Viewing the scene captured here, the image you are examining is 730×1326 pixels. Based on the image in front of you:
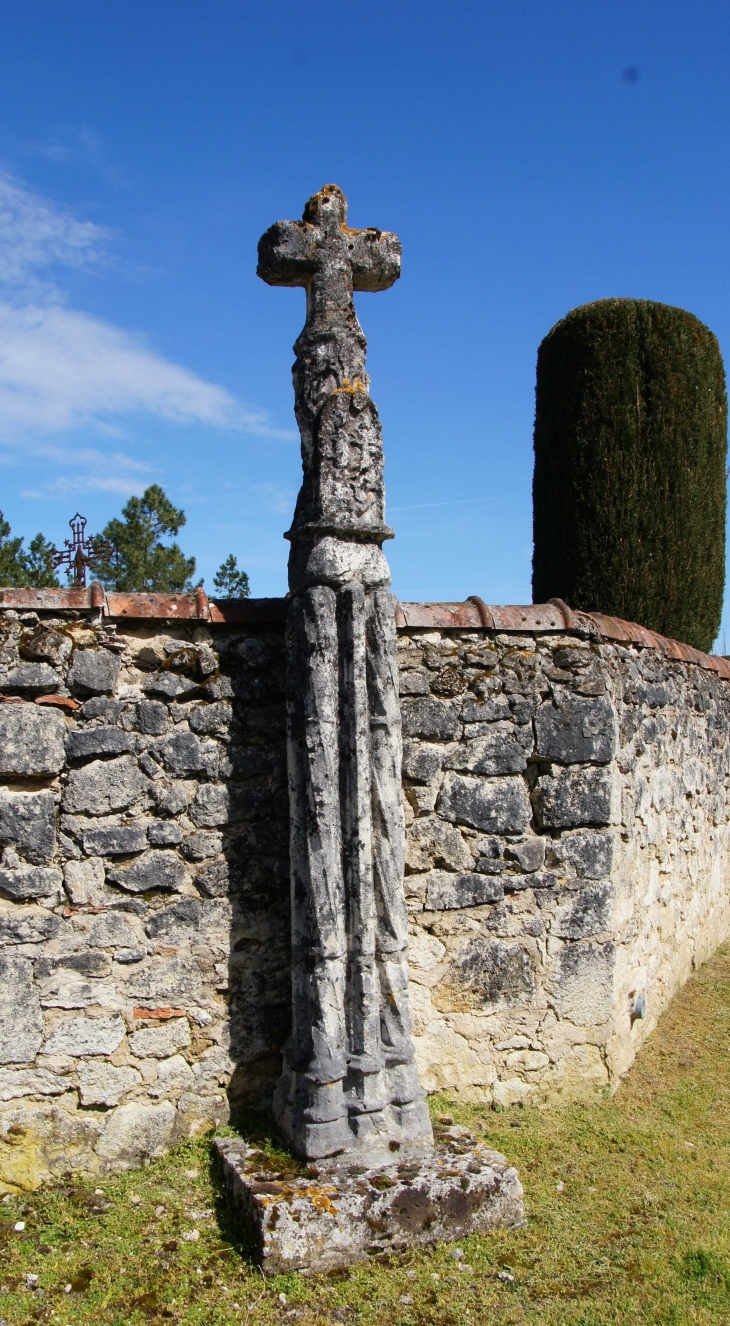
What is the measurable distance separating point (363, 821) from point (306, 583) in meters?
0.97

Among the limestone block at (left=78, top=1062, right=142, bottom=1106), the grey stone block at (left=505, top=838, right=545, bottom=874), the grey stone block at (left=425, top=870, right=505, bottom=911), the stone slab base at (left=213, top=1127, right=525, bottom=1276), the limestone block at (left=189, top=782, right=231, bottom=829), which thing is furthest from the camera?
the grey stone block at (left=505, top=838, right=545, bottom=874)

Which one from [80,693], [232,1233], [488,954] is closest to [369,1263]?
[232,1233]

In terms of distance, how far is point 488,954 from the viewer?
4.61m

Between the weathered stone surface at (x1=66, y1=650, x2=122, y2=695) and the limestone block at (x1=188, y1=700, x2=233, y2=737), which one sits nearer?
the weathered stone surface at (x1=66, y1=650, x2=122, y2=695)

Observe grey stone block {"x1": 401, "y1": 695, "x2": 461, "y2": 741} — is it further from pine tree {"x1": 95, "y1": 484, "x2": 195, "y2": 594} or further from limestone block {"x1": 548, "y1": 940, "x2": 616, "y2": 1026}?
pine tree {"x1": 95, "y1": 484, "x2": 195, "y2": 594}

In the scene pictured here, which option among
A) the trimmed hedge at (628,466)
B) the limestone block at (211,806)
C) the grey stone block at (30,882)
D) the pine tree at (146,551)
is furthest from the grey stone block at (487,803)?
the pine tree at (146,551)

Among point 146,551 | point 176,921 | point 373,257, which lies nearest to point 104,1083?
point 176,921

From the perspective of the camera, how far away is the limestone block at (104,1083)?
389 centimetres

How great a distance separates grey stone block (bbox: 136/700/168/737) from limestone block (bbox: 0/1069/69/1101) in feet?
4.52

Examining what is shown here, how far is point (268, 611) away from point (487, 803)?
1.38 metres

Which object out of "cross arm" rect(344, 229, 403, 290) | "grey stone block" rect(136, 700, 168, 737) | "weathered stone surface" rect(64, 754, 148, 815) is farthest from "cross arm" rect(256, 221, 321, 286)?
"weathered stone surface" rect(64, 754, 148, 815)

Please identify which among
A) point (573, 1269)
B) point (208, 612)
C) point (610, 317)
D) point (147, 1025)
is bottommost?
point (573, 1269)

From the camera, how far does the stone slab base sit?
3361 millimetres

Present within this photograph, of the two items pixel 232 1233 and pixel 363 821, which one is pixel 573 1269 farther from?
pixel 363 821
